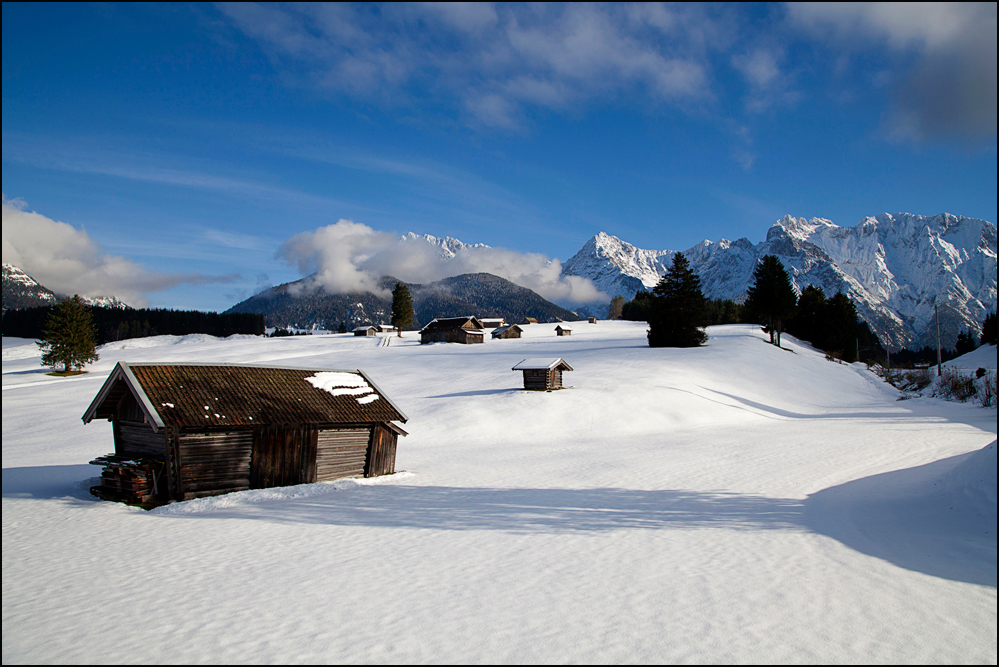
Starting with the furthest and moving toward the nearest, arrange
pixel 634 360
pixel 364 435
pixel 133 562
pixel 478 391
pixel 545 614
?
pixel 634 360 < pixel 478 391 < pixel 364 435 < pixel 133 562 < pixel 545 614

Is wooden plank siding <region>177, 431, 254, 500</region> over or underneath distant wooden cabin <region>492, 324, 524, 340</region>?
underneath

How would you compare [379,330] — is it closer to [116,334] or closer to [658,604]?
[116,334]

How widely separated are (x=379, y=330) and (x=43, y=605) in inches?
4320

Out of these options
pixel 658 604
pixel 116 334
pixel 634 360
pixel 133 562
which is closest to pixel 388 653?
pixel 658 604

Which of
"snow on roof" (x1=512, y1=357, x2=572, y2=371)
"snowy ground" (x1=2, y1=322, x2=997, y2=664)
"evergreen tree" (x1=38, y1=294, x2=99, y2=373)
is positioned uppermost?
"evergreen tree" (x1=38, y1=294, x2=99, y2=373)

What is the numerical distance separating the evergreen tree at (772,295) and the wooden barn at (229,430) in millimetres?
59746

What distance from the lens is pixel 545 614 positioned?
23.9 ft

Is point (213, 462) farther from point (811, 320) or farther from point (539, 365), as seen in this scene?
point (811, 320)

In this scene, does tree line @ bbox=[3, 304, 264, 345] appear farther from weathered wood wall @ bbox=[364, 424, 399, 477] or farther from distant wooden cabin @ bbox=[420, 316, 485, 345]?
weathered wood wall @ bbox=[364, 424, 399, 477]

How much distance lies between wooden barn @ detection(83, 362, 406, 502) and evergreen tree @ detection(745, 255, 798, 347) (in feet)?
196

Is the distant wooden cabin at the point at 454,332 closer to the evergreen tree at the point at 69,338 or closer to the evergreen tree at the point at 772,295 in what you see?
the evergreen tree at the point at 772,295

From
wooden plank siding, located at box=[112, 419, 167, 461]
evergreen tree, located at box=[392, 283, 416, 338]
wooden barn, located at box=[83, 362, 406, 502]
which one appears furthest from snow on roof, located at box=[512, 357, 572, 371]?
evergreen tree, located at box=[392, 283, 416, 338]

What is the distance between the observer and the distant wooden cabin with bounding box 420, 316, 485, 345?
83125 mm

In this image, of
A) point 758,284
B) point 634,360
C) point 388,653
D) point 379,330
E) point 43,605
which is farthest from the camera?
point 379,330
